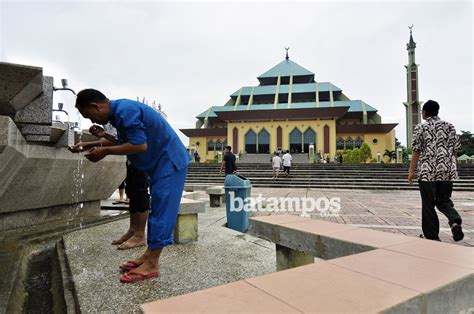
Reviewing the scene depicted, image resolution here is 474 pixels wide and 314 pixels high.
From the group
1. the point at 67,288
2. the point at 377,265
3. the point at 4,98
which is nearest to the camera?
the point at 377,265

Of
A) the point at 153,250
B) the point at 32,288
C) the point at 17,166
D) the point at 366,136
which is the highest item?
the point at 366,136

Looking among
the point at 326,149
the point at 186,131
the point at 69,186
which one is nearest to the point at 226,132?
the point at 186,131

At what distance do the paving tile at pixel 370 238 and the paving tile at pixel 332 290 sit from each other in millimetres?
567

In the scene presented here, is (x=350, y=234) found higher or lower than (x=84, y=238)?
higher

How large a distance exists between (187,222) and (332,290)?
2032 mm

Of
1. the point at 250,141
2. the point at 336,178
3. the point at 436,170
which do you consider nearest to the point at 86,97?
the point at 436,170

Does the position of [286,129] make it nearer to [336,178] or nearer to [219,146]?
[219,146]

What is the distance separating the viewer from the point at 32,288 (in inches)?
79.2

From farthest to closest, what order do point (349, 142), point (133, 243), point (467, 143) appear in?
1. point (467, 143)
2. point (349, 142)
3. point (133, 243)

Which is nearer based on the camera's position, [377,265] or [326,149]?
[377,265]

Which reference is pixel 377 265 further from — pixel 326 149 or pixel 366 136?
pixel 366 136

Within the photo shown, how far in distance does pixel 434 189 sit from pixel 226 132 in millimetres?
34812

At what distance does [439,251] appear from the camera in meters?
1.52

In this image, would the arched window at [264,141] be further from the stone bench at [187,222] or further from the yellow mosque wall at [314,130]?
the stone bench at [187,222]
